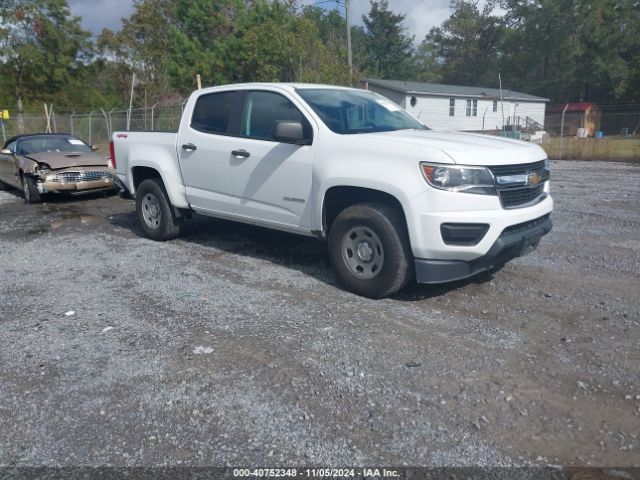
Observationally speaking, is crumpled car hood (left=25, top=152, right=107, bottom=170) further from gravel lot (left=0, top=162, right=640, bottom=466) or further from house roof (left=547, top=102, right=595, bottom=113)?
house roof (left=547, top=102, right=595, bottom=113)

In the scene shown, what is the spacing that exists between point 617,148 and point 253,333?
17599mm

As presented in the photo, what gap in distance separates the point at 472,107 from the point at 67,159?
34878 millimetres

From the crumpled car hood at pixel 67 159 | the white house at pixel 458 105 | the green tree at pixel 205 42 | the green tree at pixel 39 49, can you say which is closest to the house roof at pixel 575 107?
the white house at pixel 458 105

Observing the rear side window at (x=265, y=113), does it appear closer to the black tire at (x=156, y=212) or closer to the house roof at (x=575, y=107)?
the black tire at (x=156, y=212)

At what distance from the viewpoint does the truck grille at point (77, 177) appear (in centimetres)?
1084

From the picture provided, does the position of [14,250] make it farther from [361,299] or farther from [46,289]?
[361,299]

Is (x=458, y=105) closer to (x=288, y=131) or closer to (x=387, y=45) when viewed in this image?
(x=387, y=45)

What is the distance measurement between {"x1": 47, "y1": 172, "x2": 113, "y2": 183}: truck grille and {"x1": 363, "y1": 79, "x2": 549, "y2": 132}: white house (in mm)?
25197

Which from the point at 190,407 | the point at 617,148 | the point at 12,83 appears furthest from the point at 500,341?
the point at 12,83

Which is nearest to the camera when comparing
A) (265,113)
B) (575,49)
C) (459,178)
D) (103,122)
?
(459,178)

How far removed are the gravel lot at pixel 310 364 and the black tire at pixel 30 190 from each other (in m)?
5.07

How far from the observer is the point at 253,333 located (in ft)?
14.1

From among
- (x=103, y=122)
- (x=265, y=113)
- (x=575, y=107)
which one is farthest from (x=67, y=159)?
(x=575, y=107)

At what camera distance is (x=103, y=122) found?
25.0 metres
